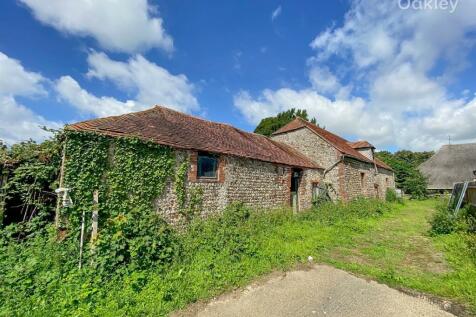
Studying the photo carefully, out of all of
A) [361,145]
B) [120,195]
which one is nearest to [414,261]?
[120,195]

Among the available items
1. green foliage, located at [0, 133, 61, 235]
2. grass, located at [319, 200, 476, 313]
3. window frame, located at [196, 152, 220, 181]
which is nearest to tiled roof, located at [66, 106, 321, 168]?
window frame, located at [196, 152, 220, 181]

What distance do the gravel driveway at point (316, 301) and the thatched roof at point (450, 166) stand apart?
3229 centimetres

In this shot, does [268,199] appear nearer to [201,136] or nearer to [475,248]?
[201,136]

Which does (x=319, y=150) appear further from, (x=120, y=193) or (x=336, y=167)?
(x=120, y=193)

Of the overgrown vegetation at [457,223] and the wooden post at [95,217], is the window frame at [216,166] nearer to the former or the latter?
the wooden post at [95,217]

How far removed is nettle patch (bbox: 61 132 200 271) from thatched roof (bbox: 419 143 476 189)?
34700 millimetres

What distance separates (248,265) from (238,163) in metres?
5.17

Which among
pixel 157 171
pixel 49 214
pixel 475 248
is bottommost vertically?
pixel 475 248

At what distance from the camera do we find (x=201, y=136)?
10.7m

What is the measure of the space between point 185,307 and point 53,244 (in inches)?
153

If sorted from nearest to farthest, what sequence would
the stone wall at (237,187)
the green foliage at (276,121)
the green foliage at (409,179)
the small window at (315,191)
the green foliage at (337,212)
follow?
the stone wall at (237,187) < the green foliage at (337,212) < the small window at (315,191) < the green foliage at (409,179) < the green foliage at (276,121)

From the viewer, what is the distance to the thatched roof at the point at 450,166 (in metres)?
29.1

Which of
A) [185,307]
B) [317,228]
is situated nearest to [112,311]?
[185,307]

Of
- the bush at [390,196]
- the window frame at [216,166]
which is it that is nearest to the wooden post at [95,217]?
the window frame at [216,166]
